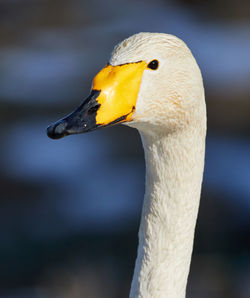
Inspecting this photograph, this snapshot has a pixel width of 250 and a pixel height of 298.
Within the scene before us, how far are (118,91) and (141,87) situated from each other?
8 centimetres

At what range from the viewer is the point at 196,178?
2.46m

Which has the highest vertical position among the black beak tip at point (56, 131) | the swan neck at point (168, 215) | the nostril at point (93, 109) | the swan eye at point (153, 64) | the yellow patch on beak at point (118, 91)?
the swan eye at point (153, 64)

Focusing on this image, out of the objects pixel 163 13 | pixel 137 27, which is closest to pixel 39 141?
pixel 137 27

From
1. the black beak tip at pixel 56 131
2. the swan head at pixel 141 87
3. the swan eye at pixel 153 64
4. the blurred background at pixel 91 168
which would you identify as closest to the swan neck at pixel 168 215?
the swan head at pixel 141 87

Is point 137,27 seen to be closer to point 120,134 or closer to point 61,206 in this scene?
point 120,134

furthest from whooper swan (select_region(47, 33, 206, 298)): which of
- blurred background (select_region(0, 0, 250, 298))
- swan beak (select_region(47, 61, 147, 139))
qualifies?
blurred background (select_region(0, 0, 250, 298))

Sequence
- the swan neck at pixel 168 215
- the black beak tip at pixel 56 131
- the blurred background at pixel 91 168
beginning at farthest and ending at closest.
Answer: the blurred background at pixel 91 168 < the swan neck at pixel 168 215 < the black beak tip at pixel 56 131

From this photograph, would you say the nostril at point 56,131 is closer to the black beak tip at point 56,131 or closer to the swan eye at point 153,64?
the black beak tip at point 56,131

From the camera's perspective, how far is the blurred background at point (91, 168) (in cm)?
588

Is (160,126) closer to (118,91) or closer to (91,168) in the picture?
(118,91)

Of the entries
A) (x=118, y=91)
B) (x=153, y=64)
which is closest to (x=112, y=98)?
(x=118, y=91)

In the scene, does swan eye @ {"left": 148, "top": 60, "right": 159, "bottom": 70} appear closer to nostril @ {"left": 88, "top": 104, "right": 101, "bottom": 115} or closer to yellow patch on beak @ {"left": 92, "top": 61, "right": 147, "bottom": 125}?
yellow patch on beak @ {"left": 92, "top": 61, "right": 147, "bottom": 125}

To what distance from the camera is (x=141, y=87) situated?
2209 mm

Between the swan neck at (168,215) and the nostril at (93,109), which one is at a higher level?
the nostril at (93,109)
